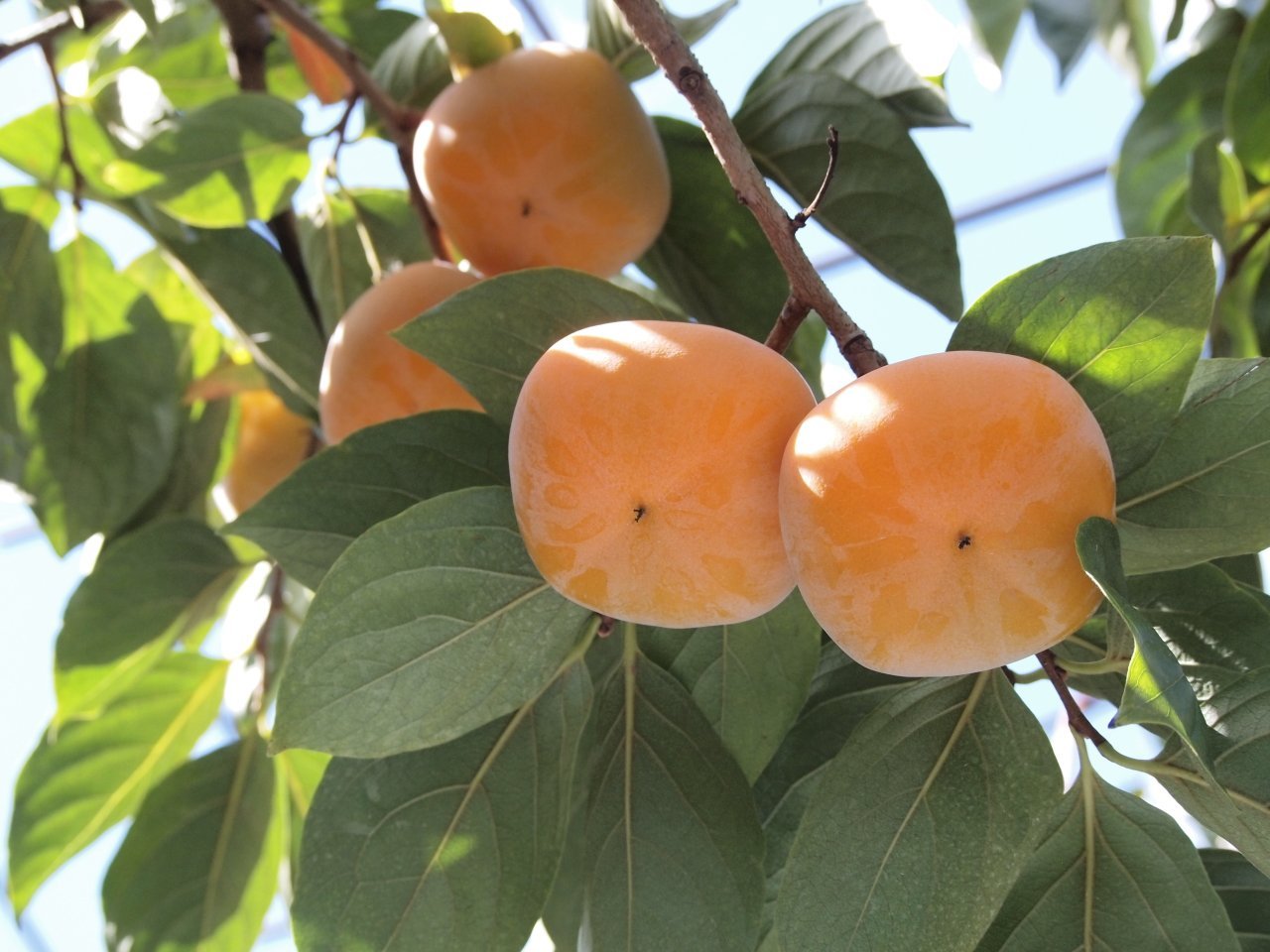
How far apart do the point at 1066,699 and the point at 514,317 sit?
1.24ft

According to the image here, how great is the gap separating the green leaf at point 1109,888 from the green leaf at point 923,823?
0.26 ft

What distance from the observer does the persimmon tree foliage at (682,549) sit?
2.01 ft

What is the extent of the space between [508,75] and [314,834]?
578mm

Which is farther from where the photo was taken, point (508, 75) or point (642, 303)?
point (508, 75)

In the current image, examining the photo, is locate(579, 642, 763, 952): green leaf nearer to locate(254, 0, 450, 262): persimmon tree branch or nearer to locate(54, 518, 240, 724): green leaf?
locate(254, 0, 450, 262): persimmon tree branch

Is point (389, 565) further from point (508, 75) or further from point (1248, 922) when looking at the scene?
point (1248, 922)

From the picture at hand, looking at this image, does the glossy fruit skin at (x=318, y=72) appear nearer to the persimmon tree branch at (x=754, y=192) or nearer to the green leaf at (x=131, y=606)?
the green leaf at (x=131, y=606)

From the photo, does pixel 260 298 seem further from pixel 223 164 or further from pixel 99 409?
pixel 99 409

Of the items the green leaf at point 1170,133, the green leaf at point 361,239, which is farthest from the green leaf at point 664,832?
the green leaf at point 1170,133

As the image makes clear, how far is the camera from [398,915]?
791 millimetres

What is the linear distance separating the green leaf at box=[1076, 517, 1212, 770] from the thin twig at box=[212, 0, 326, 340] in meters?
1.01

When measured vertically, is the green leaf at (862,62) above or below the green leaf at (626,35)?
below

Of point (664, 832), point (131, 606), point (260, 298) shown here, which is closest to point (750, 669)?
point (664, 832)

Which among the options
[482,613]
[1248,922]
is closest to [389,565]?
[482,613]
